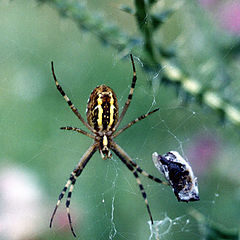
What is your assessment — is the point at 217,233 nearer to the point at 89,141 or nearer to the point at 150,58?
the point at 150,58

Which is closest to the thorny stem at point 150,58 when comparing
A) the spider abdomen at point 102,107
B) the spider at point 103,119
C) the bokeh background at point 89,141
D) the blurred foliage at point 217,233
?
the bokeh background at point 89,141

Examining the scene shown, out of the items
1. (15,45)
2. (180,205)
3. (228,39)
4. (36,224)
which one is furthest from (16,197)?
(15,45)

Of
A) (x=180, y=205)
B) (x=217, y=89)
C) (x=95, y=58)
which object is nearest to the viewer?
(x=217, y=89)

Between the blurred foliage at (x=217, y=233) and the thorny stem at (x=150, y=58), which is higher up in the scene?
the thorny stem at (x=150, y=58)

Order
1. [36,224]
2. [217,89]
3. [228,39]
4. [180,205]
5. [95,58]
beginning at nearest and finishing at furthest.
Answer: [217,89] → [228,39] → [36,224] → [180,205] → [95,58]

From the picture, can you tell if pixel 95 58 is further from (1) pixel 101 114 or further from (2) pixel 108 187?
(1) pixel 101 114

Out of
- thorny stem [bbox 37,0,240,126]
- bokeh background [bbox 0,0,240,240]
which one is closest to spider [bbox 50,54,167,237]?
thorny stem [bbox 37,0,240,126]

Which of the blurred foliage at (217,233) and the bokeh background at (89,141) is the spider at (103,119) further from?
the blurred foliage at (217,233)

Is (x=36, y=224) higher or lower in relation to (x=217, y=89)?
lower
